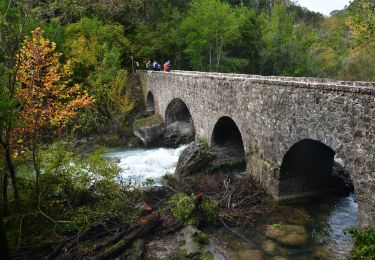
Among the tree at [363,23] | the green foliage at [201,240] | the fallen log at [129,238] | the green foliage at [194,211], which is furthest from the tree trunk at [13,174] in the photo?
the tree at [363,23]

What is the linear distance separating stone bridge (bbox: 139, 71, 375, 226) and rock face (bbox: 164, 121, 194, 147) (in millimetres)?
3652

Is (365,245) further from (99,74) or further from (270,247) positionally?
(99,74)

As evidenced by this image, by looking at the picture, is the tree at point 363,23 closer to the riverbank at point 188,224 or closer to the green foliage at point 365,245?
the riverbank at point 188,224

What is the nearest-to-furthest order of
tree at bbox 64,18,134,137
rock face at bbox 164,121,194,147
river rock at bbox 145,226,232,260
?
river rock at bbox 145,226,232,260, rock face at bbox 164,121,194,147, tree at bbox 64,18,134,137

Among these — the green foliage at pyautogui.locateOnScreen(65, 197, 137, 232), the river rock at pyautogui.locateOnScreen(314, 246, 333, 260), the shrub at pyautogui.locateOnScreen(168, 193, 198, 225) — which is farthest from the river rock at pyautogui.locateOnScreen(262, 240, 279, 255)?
the green foliage at pyautogui.locateOnScreen(65, 197, 137, 232)

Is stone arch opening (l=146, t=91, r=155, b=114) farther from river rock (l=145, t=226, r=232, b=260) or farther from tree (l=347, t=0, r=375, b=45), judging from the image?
river rock (l=145, t=226, r=232, b=260)

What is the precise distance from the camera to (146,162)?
72.1 feet

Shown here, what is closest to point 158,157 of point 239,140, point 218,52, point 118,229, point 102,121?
point 239,140

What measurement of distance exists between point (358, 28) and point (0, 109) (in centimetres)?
1243

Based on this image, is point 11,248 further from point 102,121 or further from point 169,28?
point 169,28

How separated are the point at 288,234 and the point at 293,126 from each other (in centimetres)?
376

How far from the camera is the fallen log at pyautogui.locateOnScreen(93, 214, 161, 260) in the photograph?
10.7m

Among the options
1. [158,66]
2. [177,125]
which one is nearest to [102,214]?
[177,125]

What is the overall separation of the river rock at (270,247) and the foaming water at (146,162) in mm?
7480
